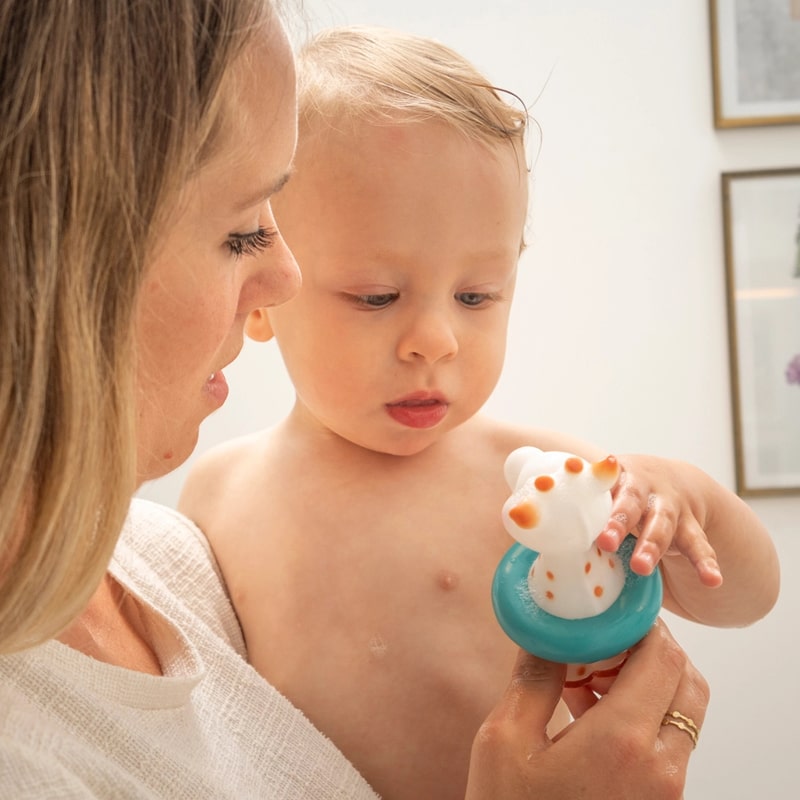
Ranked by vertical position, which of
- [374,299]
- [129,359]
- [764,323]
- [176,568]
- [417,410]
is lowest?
[764,323]

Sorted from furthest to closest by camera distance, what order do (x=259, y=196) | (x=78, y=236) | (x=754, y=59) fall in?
(x=754, y=59)
(x=259, y=196)
(x=78, y=236)

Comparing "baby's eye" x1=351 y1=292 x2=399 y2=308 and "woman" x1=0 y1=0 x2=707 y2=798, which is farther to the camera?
"baby's eye" x1=351 y1=292 x2=399 y2=308

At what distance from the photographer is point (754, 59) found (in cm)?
172

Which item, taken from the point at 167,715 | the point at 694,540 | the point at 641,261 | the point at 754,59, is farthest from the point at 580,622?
the point at 754,59

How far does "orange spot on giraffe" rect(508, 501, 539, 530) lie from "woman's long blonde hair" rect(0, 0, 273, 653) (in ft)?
0.77

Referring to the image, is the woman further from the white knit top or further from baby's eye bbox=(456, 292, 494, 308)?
baby's eye bbox=(456, 292, 494, 308)

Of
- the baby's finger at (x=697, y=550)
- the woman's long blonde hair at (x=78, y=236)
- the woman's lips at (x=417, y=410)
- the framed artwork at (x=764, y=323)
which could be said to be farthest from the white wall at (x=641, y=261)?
the woman's long blonde hair at (x=78, y=236)

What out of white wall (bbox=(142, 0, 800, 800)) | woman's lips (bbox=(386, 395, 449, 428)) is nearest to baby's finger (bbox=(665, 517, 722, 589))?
woman's lips (bbox=(386, 395, 449, 428))

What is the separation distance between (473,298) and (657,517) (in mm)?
318

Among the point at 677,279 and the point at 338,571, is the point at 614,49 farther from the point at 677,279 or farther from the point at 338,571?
the point at 338,571

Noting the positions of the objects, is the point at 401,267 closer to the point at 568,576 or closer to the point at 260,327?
the point at 260,327

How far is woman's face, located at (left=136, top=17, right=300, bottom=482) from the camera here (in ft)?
2.01

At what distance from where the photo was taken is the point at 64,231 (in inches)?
21.1

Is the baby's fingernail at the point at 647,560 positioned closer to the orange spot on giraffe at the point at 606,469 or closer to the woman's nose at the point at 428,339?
the orange spot on giraffe at the point at 606,469
